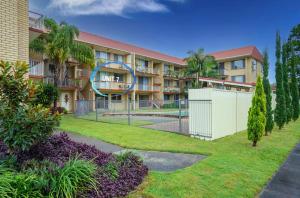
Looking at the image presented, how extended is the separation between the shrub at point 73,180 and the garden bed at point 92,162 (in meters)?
0.06

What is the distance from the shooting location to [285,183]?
4.57 metres

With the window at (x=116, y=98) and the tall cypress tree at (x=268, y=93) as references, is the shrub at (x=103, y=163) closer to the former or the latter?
the tall cypress tree at (x=268, y=93)

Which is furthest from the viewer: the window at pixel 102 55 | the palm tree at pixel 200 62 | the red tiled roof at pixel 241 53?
the red tiled roof at pixel 241 53

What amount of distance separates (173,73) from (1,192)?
38.8 metres

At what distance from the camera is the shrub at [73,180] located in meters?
3.07

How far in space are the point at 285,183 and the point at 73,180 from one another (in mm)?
4550

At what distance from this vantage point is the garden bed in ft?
11.4

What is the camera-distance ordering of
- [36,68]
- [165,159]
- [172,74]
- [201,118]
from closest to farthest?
[165,159] → [201,118] → [36,68] → [172,74]

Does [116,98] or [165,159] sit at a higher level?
[116,98]

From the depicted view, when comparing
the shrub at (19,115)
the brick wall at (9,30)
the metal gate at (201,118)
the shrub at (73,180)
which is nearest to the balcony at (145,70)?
the metal gate at (201,118)

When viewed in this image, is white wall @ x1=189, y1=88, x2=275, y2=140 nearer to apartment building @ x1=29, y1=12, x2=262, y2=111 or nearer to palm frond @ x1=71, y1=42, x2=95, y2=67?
apartment building @ x1=29, y1=12, x2=262, y2=111

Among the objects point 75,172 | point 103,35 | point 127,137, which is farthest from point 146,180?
point 103,35

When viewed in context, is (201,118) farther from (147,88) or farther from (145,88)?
(147,88)

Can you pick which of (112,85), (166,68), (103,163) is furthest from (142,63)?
(103,163)
